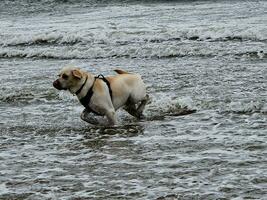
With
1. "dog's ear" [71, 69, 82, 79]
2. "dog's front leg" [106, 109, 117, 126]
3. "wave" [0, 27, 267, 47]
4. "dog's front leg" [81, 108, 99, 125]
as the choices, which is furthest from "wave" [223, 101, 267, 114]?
"wave" [0, 27, 267, 47]

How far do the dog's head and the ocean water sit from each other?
73 centimetres

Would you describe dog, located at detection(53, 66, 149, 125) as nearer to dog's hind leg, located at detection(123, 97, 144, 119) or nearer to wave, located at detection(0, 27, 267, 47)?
dog's hind leg, located at detection(123, 97, 144, 119)

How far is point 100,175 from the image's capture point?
602 cm

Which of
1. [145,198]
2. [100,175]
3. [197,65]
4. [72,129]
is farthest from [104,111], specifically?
[197,65]

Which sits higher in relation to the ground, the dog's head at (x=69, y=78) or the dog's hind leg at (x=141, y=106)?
the dog's head at (x=69, y=78)

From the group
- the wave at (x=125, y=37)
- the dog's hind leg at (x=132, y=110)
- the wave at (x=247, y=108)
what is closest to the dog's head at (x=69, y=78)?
the dog's hind leg at (x=132, y=110)

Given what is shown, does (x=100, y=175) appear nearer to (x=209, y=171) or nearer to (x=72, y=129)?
(x=209, y=171)

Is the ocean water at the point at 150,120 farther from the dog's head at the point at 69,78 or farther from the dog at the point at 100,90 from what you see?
the dog's head at the point at 69,78

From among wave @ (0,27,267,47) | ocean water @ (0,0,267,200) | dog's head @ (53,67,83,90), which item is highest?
dog's head @ (53,67,83,90)

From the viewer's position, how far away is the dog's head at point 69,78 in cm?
800

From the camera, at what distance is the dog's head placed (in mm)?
8000

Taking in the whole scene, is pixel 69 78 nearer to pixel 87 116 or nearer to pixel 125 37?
pixel 87 116

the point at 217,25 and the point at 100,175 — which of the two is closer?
the point at 100,175

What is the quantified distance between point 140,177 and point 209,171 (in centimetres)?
77
